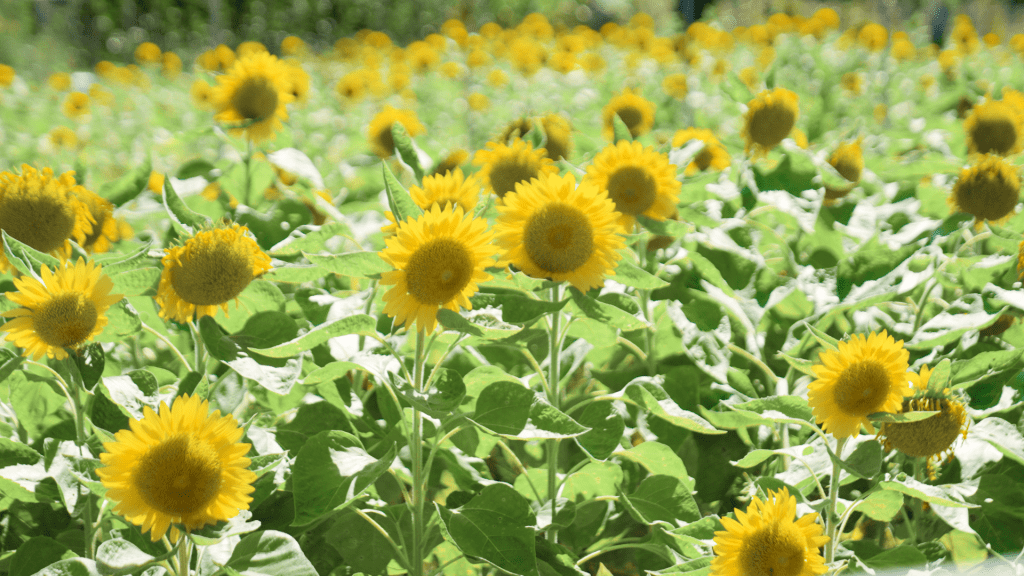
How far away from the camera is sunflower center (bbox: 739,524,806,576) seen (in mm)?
1039

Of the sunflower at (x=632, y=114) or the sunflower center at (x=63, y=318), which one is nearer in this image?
the sunflower center at (x=63, y=318)

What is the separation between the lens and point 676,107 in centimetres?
450

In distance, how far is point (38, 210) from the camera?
4.84 ft

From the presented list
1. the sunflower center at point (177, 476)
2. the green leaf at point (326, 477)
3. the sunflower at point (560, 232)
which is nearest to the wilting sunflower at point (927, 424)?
the sunflower at point (560, 232)

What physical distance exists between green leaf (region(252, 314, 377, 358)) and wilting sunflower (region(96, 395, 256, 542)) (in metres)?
0.13

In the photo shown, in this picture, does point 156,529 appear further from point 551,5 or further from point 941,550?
point 551,5

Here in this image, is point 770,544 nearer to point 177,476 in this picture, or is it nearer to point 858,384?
point 858,384

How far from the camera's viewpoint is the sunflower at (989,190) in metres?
1.77

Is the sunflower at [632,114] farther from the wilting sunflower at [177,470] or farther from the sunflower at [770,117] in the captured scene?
the wilting sunflower at [177,470]

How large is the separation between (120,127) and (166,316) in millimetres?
4673

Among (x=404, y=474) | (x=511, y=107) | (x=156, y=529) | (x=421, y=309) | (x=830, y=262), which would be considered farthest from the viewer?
(x=511, y=107)

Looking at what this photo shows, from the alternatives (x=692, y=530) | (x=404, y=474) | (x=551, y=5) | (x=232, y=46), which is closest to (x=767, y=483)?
(x=692, y=530)

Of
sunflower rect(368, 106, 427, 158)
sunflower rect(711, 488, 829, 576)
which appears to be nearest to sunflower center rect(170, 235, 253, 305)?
sunflower rect(711, 488, 829, 576)

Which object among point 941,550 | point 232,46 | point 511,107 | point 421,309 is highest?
point 421,309
